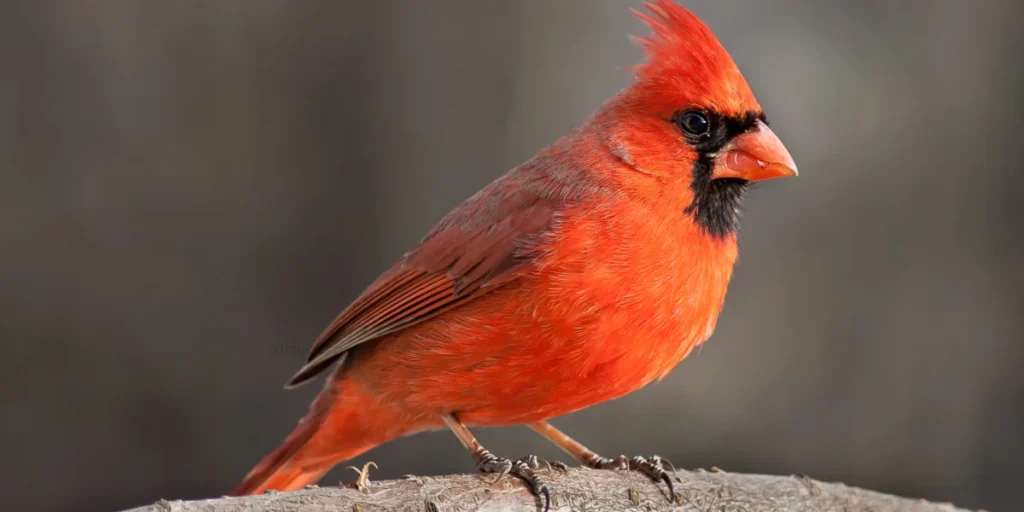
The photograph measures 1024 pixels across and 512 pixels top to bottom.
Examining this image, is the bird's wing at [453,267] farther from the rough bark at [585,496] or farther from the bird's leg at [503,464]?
the rough bark at [585,496]

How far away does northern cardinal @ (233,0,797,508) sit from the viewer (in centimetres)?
229

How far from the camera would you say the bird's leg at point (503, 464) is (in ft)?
7.25

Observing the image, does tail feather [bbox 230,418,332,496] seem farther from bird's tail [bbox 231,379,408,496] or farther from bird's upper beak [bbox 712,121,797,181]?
bird's upper beak [bbox 712,121,797,181]

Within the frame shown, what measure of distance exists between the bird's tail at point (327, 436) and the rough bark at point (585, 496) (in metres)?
0.49

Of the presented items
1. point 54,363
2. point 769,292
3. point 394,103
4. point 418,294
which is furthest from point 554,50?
point 54,363

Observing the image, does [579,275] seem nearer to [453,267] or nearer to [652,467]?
[453,267]

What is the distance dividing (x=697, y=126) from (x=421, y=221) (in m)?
1.35

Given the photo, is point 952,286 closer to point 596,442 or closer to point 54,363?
point 596,442

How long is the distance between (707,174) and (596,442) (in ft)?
4.83

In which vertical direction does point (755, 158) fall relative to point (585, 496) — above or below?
above

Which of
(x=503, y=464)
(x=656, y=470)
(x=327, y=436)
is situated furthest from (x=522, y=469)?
(x=327, y=436)

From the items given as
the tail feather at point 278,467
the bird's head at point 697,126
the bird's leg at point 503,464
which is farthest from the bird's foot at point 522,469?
the bird's head at point 697,126

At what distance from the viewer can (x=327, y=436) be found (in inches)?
108

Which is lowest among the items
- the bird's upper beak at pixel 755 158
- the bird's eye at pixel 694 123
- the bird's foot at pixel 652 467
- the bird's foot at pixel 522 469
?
the bird's foot at pixel 652 467
